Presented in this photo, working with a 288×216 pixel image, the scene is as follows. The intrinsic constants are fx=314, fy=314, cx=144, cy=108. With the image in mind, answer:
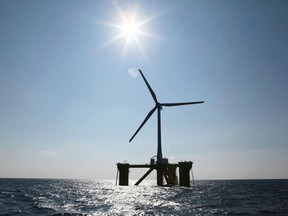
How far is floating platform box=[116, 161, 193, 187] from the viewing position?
8025 centimetres

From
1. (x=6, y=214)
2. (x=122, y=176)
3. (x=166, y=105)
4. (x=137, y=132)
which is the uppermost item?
(x=166, y=105)

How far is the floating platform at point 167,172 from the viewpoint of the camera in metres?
80.2

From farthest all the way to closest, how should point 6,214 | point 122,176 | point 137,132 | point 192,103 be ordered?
1. point 122,176
2. point 137,132
3. point 192,103
4. point 6,214

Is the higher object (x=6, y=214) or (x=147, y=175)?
(x=147, y=175)

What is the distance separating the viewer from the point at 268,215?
30609mm

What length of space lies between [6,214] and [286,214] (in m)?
27.4

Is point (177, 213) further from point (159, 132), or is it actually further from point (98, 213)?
point (159, 132)

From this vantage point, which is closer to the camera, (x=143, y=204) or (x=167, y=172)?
(x=143, y=204)

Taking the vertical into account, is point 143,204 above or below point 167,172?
below

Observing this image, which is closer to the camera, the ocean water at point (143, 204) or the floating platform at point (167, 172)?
the ocean water at point (143, 204)

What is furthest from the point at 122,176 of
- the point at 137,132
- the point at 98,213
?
the point at 98,213

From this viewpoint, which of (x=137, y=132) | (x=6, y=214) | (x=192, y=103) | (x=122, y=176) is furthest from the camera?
(x=122, y=176)

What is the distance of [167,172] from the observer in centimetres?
8212

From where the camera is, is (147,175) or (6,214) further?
(147,175)
